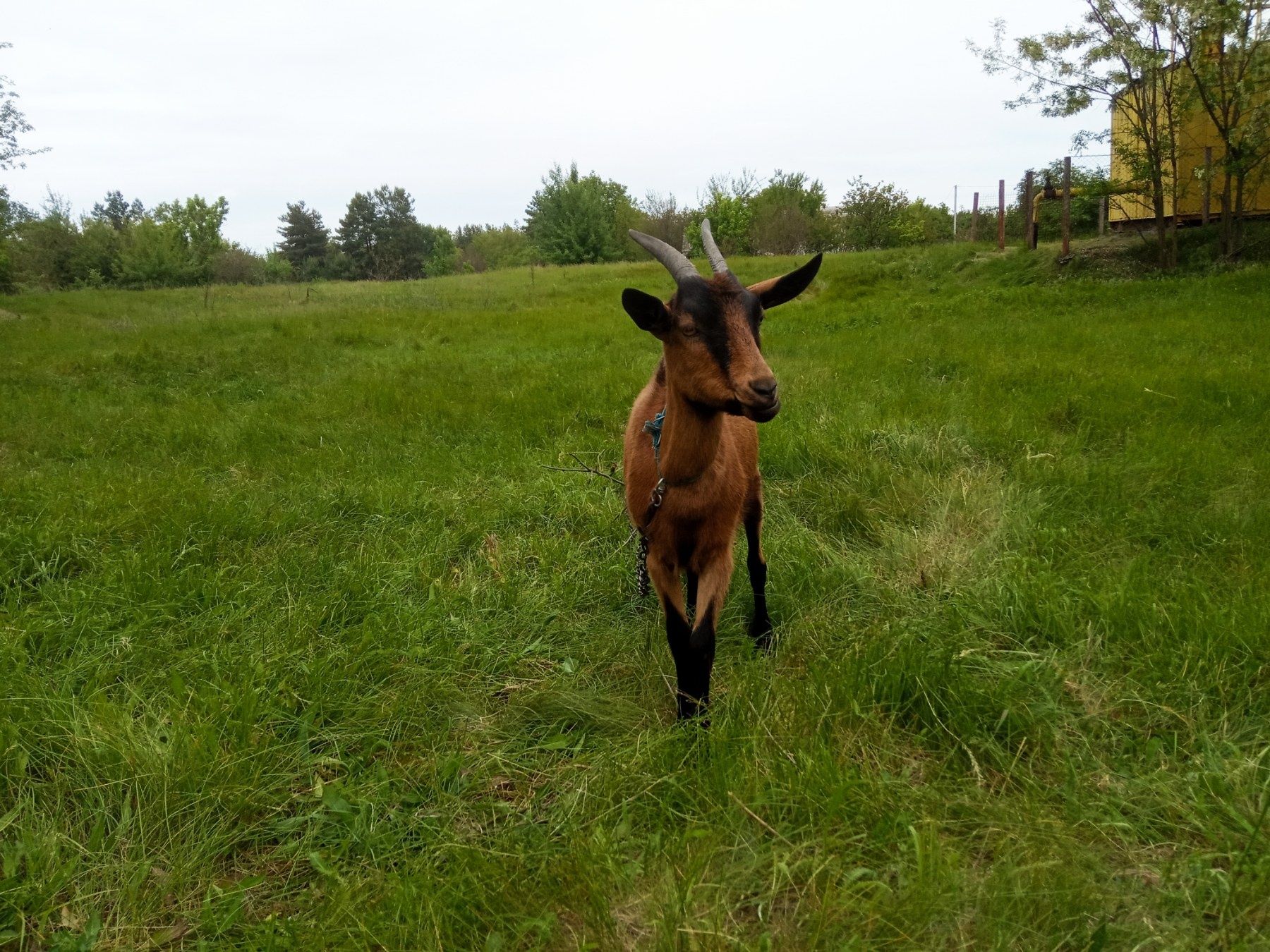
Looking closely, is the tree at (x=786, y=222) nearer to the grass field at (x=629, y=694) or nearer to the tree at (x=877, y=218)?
the tree at (x=877, y=218)

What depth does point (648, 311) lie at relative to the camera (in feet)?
8.16

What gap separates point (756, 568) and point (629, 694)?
0.95 m

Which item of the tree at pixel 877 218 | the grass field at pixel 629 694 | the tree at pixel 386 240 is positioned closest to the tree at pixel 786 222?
the tree at pixel 877 218

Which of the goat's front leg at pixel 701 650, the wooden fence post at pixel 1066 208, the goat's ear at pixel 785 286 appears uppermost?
the wooden fence post at pixel 1066 208

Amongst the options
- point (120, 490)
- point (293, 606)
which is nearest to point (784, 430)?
point (293, 606)

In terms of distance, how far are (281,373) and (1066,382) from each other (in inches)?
363

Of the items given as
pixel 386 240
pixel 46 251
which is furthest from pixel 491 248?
pixel 46 251

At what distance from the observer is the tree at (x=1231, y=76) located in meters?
11.0

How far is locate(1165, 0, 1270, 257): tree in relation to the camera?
11031 millimetres

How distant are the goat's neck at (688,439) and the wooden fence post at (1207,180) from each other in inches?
534

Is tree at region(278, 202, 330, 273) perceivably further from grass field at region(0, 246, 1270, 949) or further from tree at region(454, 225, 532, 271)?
grass field at region(0, 246, 1270, 949)

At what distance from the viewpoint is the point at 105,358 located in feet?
33.7

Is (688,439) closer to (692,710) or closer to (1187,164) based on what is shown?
(692,710)

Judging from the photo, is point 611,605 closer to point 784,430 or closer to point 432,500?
point 432,500
